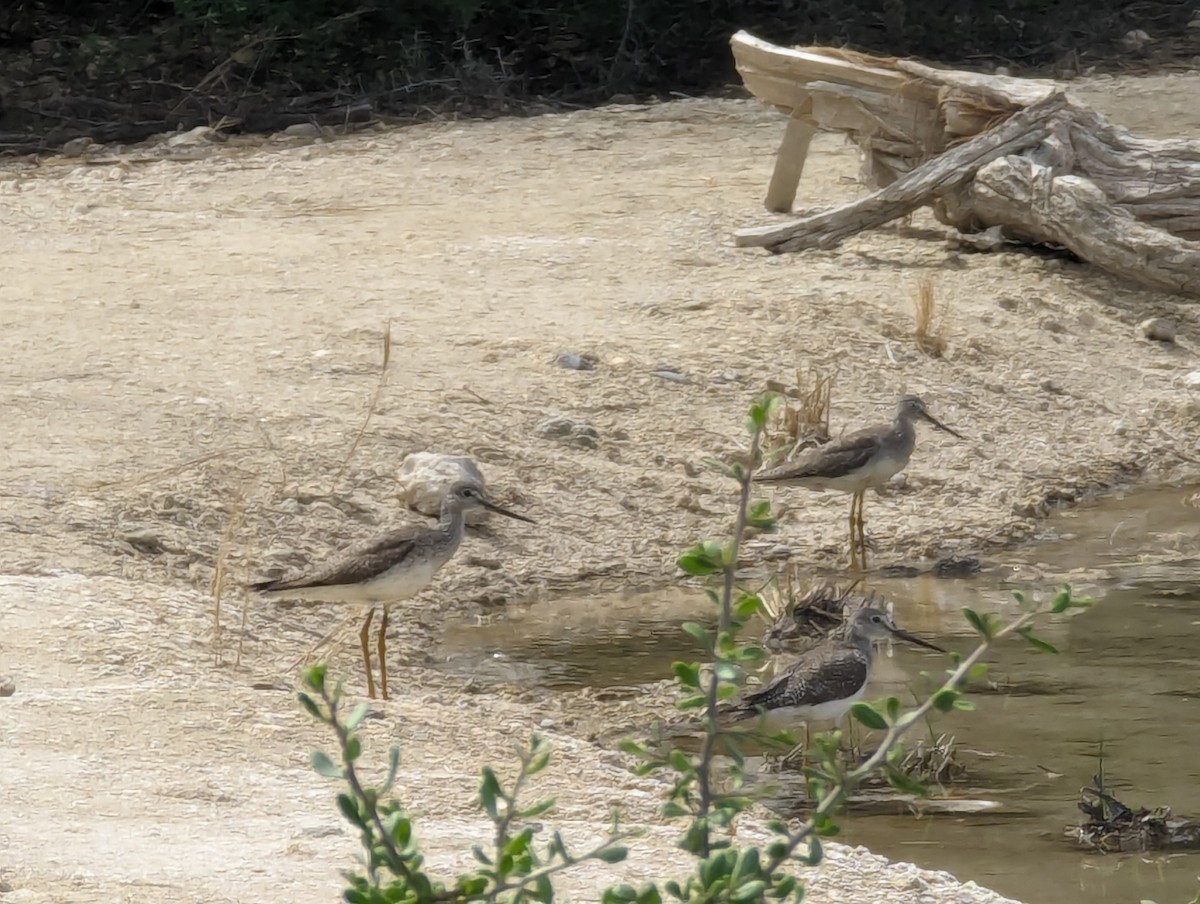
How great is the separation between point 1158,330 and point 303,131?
693cm

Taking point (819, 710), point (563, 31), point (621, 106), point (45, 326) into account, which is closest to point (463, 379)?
point (45, 326)

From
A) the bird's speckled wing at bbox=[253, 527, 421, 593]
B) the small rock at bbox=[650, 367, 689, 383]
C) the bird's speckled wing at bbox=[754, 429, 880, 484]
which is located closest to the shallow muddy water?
the bird's speckled wing at bbox=[754, 429, 880, 484]

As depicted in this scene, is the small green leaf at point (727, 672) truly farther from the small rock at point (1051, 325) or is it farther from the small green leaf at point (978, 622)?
the small rock at point (1051, 325)

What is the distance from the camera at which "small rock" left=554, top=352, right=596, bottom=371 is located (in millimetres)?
10000

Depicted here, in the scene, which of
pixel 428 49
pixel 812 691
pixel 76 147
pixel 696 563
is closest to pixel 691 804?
pixel 696 563

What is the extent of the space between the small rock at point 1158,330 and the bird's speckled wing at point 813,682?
5.22 m

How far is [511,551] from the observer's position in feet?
28.0

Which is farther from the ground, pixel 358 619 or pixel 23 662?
pixel 23 662

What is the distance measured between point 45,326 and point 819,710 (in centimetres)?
544

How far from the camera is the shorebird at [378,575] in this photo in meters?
6.43

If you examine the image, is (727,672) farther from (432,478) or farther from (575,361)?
(575,361)

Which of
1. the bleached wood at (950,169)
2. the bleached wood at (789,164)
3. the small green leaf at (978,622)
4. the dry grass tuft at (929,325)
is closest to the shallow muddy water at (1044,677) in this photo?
the dry grass tuft at (929,325)

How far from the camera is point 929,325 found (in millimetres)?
10547

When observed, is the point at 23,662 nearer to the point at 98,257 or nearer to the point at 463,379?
the point at 463,379
